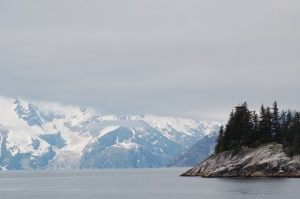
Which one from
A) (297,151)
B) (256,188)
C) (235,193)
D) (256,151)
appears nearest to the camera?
(235,193)

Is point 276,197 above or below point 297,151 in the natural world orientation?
below

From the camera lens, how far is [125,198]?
142750mm

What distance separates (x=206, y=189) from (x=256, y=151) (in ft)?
137

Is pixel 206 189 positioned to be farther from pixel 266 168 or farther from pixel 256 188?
pixel 266 168

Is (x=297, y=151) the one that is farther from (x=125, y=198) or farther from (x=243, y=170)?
(x=125, y=198)

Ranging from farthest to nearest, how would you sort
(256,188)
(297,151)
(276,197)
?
(297,151) → (256,188) → (276,197)

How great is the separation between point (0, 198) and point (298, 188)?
73.6 m

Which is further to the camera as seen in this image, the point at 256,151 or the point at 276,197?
the point at 256,151

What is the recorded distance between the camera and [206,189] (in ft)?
513

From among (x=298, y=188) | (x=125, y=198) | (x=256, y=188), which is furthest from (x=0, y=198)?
(x=298, y=188)

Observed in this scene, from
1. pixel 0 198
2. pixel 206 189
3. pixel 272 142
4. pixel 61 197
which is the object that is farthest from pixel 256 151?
pixel 0 198

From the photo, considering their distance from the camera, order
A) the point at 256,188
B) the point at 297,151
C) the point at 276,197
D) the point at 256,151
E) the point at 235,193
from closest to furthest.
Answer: the point at 276,197
the point at 235,193
the point at 256,188
the point at 297,151
the point at 256,151

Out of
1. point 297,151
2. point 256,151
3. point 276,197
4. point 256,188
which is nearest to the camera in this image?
point 276,197

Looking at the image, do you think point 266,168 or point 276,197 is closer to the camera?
point 276,197
